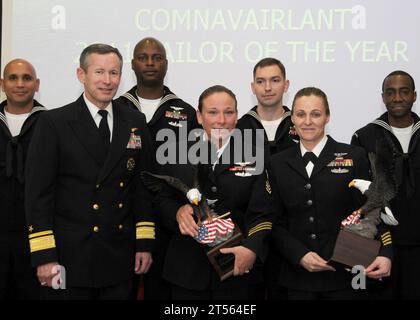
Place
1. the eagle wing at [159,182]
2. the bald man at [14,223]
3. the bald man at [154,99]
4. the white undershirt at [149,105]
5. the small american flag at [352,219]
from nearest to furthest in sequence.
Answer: the small american flag at [352,219] < the eagle wing at [159,182] < the bald man at [14,223] < the bald man at [154,99] < the white undershirt at [149,105]

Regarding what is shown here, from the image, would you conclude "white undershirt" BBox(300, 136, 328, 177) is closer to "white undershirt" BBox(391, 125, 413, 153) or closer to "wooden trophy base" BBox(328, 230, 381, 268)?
"wooden trophy base" BBox(328, 230, 381, 268)

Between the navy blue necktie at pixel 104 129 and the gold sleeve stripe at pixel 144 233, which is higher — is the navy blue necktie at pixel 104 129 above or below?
above

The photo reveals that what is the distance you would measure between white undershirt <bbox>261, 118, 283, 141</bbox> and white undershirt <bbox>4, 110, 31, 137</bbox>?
193 centimetres

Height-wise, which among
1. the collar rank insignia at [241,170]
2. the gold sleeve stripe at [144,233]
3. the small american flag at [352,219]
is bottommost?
the gold sleeve stripe at [144,233]

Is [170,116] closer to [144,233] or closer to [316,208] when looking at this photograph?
[144,233]

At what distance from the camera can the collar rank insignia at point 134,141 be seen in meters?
4.27

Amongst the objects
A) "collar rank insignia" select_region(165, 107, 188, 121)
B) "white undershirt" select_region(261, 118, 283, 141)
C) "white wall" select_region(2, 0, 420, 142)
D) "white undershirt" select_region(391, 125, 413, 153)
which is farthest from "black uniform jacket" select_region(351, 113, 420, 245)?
"collar rank insignia" select_region(165, 107, 188, 121)

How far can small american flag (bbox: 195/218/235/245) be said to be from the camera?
13.1ft

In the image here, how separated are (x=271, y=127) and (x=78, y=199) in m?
1.96

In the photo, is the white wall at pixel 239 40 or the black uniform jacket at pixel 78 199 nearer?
the black uniform jacket at pixel 78 199

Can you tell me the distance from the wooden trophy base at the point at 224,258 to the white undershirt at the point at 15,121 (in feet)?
7.00

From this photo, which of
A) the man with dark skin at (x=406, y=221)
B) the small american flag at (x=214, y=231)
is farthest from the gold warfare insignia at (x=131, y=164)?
the man with dark skin at (x=406, y=221)

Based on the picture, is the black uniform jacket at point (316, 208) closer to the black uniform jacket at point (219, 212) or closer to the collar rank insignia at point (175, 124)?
the black uniform jacket at point (219, 212)
